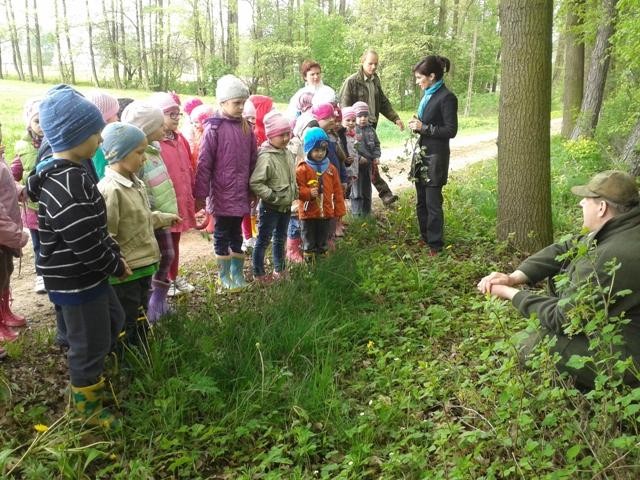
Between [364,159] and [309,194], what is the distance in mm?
1801

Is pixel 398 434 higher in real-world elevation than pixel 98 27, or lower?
lower

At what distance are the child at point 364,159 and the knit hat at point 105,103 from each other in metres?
3.37

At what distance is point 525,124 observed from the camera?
5348 millimetres

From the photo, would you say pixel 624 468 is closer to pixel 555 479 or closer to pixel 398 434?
pixel 555 479

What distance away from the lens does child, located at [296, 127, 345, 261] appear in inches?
210

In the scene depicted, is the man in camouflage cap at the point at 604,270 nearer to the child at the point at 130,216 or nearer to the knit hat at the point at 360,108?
the child at the point at 130,216

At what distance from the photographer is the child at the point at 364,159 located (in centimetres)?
688

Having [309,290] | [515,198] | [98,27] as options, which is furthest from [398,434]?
[98,27]

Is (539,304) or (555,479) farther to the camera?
(539,304)

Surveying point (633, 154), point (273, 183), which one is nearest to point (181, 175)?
point (273, 183)

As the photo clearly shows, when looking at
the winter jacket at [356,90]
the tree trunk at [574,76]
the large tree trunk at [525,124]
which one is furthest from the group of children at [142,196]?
the tree trunk at [574,76]

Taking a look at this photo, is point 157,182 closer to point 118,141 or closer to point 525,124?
point 118,141

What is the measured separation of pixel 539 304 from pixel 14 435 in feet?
10.3

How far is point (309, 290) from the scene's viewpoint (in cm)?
→ 450
